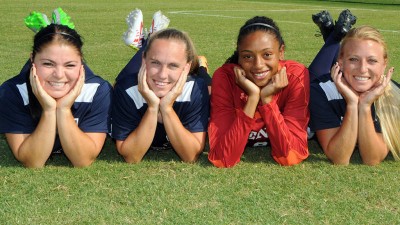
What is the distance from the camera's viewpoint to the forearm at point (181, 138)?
4.10 m

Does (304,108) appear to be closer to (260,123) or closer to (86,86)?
(260,123)

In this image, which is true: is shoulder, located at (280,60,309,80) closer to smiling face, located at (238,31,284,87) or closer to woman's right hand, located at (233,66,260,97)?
smiling face, located at (238,31,284,87)

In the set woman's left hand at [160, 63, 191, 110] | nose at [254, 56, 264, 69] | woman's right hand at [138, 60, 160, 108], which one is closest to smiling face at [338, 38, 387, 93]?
nose at [254, 56, 264, 69]

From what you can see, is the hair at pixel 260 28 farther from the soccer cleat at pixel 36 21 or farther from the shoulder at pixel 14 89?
the soccer cleat at pixel 36 21

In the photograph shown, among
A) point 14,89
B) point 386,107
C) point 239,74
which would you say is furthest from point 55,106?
point 386,107

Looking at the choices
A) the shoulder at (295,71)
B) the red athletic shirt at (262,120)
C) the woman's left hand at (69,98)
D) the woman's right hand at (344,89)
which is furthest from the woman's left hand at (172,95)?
the woman's right hand at (344,89)

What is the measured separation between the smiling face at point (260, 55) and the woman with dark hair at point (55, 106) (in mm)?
1040

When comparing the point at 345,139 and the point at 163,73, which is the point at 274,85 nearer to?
the point at 345,139

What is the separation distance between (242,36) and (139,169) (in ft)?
3.90

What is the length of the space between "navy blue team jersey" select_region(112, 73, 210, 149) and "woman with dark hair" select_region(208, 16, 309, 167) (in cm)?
9

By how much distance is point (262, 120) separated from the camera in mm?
4305

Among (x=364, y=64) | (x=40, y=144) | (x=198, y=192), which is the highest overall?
(x=364, y=64)

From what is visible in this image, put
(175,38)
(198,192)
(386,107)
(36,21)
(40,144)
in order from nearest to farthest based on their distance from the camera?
(198,192), (40,144), (175,38), (386,107), (36,21)

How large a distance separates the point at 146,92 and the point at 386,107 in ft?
5.72
